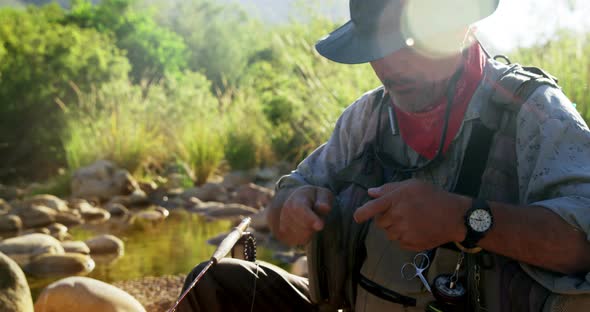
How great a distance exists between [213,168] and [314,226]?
326 inches

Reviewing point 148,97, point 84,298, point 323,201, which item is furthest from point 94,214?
point 323,201

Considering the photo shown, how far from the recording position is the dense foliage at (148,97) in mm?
6199

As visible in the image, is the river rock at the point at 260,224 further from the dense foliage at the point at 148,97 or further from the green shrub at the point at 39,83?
the green shrub at the point at 39,83

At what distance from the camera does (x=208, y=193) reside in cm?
880

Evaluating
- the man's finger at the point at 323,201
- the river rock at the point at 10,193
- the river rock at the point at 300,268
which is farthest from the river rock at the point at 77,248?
the river rock at the point at 10,193

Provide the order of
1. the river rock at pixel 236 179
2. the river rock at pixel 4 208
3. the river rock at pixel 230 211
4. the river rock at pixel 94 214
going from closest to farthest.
→ the river rock at pixel 230 211 < the river rock at pixel 94 214 < the river rock at pixel 4 208 < the river rock at pixel 236 179

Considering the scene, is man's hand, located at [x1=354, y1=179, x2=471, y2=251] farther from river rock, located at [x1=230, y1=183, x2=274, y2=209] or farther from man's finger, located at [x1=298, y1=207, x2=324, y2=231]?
river rock, located at [x1=230, y1=183, x2=274, y2=209]

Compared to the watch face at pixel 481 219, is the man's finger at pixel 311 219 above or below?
below

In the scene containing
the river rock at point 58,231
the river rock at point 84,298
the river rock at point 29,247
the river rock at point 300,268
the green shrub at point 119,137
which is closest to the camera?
the river rock at point 84,298

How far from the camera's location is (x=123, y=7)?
79.3 feet

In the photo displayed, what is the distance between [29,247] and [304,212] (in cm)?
409

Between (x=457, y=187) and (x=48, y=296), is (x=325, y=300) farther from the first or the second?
(x=48, y=296)

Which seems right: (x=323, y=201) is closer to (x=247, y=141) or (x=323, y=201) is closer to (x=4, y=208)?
(x=4, y=208)

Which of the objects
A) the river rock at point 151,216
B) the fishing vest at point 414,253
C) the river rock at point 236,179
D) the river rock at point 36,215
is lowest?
the river rock at point 236,179
